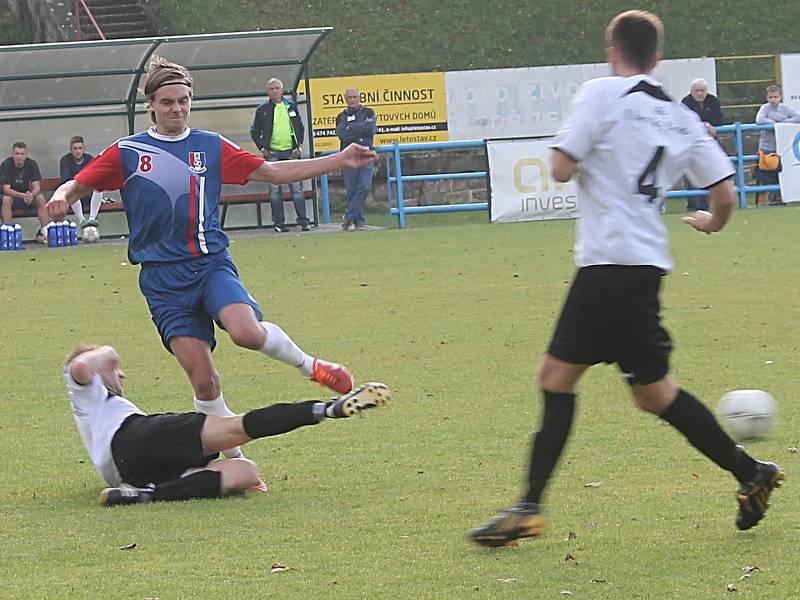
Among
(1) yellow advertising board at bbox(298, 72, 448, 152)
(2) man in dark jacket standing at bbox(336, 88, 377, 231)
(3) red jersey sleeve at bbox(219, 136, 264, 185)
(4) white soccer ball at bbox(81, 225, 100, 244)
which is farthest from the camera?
(1) yellow advertising board at bbox(298, 72, 448, 152)

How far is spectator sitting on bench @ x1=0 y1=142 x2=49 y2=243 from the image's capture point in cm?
2191

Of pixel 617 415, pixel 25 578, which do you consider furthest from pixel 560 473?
pixel 25 578

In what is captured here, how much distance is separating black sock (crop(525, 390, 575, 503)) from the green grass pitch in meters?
0.24

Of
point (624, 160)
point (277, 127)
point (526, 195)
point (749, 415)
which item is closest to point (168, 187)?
→ point (624, 160)

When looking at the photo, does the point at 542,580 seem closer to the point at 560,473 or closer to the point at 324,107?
the point at 560,473

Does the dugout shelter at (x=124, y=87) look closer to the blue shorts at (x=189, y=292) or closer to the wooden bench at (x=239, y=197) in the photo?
the wooden bench at (x=239, y=197)

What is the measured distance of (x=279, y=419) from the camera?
5.90 meters

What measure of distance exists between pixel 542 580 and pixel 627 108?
5.10 ft

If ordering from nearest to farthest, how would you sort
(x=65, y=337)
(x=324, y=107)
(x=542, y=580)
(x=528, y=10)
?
(x=542, y=580)
(x=65, y=337)
(x=324, y=107)
(x=528, y=10)

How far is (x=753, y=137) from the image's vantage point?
91.9 feet

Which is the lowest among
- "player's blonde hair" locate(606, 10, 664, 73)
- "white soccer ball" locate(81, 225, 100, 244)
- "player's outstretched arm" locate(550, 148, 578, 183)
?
"player's outstretched arm" locate(550, 148, 578, 183)

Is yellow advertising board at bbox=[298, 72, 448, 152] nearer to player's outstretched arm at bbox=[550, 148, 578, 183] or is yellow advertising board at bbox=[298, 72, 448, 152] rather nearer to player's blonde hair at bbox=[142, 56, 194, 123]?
player's blonde hair at bbox=[142, 56, 194, 123]

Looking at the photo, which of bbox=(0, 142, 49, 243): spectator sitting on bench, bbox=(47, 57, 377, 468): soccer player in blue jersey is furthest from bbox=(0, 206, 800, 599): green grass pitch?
bbox=(0, 142, 49, 243): spectator sitting on bench

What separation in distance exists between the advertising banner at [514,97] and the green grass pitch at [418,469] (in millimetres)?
13405
